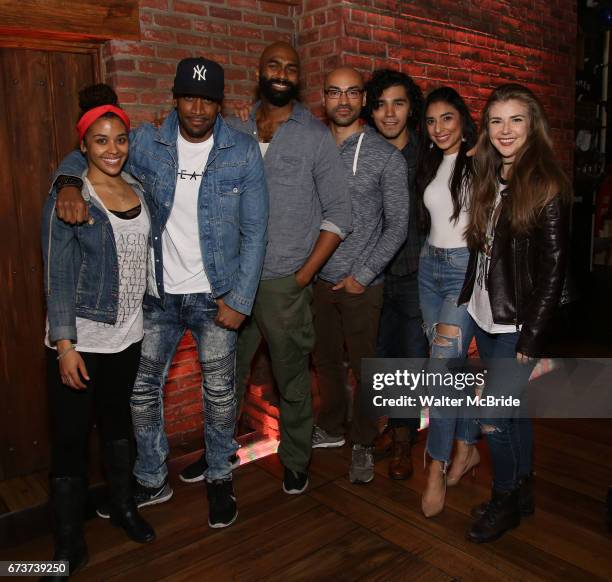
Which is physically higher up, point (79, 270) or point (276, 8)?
point (276, 8)

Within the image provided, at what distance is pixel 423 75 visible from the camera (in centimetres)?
416

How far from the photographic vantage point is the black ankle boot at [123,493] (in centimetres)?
248

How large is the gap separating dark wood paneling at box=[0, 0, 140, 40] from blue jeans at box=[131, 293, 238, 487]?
143cm

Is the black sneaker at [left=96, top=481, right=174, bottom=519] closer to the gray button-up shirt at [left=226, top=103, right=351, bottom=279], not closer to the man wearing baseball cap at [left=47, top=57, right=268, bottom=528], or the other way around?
the man wearing baseball cap at [left=47, top=57, right=268, bottom=528]

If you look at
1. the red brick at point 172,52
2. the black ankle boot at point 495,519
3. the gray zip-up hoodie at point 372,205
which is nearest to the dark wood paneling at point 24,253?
the red brick at point 172,52

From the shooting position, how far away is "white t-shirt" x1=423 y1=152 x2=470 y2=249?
102 inches

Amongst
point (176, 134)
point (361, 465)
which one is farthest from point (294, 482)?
point (176, 134)

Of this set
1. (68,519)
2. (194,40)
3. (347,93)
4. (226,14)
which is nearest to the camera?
(68,519)

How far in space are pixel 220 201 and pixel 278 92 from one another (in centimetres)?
62

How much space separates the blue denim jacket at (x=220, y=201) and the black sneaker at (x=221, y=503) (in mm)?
823

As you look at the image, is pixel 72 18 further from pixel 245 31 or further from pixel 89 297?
pixel 89 297

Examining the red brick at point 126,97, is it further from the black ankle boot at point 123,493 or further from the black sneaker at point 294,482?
the black sneaker at point 294,482

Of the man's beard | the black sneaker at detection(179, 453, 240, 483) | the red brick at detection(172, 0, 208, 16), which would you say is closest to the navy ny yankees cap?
the man's beard

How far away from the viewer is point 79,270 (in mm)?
2229
